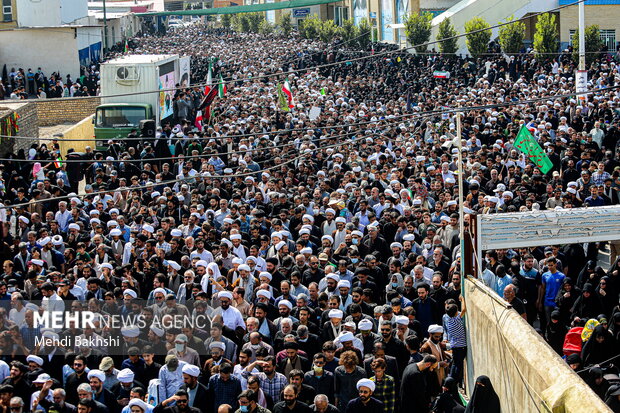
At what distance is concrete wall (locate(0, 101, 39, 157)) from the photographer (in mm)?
22388

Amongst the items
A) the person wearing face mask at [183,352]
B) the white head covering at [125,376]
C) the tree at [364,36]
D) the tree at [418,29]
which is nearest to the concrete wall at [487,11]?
the tree at [418,29]

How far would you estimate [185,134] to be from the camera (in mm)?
24750

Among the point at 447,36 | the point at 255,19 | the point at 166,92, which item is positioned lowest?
the point at 166,92

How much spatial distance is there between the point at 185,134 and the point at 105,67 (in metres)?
4.24

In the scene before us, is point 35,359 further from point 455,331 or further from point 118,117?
point 118,117

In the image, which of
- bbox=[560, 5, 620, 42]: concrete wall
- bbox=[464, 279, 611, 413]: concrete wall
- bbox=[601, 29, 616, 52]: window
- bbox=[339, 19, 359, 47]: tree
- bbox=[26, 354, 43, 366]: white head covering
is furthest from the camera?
bbox=[339, 19, 359, 47]: tree

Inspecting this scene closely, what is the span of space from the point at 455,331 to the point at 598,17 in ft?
119

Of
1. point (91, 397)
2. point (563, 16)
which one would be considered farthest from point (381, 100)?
point (91, 397)

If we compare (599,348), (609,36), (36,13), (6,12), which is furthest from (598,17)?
(599,348)

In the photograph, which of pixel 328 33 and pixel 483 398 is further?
pixel 328 33

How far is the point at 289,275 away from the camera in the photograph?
12.2m

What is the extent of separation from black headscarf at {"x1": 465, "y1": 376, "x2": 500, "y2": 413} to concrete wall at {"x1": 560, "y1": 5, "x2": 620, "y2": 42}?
37271 mm

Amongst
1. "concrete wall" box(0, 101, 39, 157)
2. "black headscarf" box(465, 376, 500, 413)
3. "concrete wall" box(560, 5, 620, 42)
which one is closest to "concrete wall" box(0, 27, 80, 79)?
"concrete wall" box(0, 101, 39, 157)

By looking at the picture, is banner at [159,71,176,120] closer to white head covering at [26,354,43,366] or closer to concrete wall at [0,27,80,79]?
concrete wall at [0,27,80,79]
